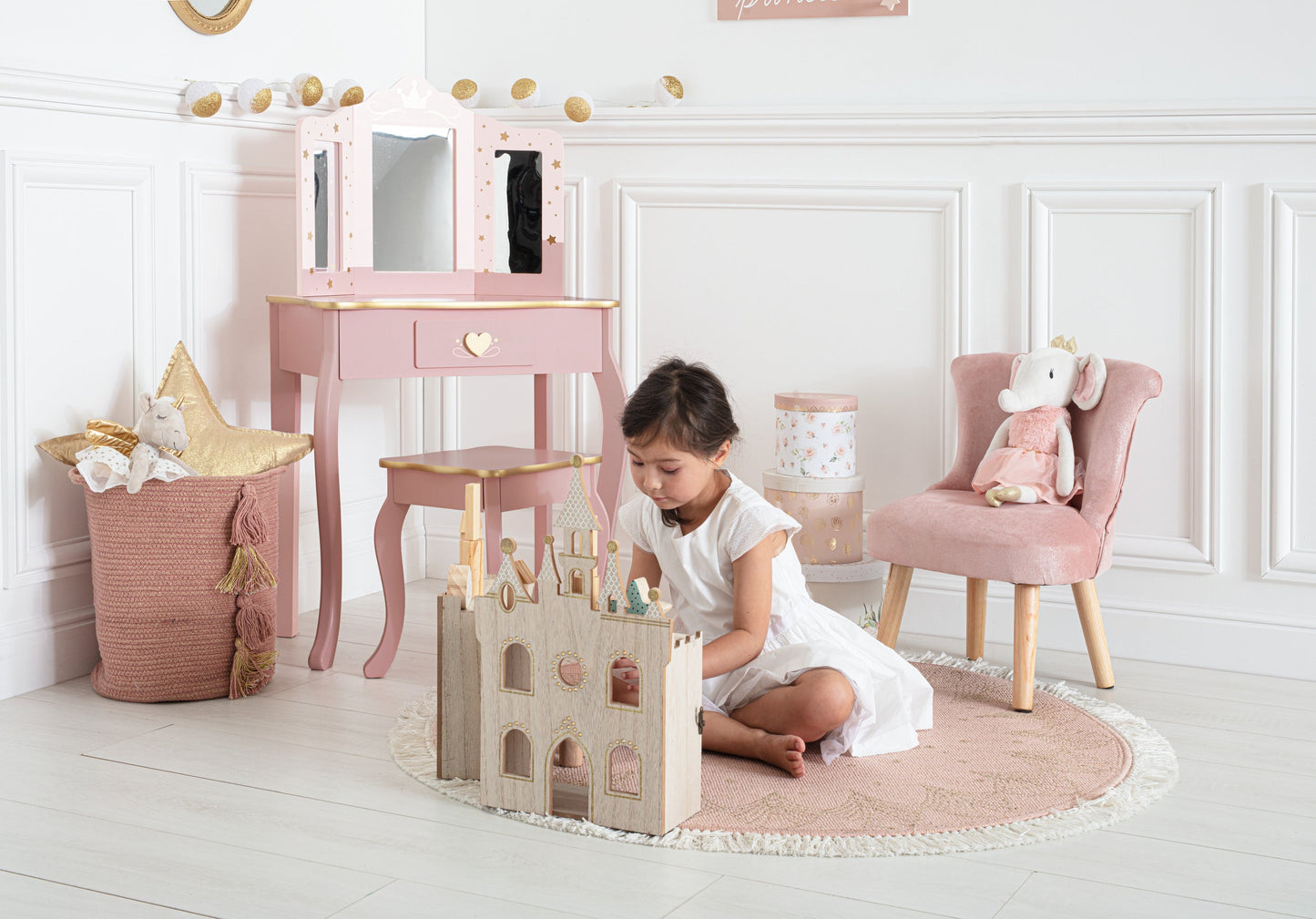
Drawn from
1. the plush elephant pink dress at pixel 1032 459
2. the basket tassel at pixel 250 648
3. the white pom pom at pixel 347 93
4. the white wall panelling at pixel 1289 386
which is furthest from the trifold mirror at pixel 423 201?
the white wall panelling at pixel 1289 386

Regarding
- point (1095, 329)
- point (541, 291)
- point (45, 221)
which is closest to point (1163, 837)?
point (1095, 329)

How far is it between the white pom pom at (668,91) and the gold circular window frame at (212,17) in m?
0.91

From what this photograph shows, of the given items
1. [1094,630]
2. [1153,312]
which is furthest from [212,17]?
[1094,630]

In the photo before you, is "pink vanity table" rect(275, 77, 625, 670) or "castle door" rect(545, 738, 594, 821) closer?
"castle door" rect(545, 738, 594, 821)

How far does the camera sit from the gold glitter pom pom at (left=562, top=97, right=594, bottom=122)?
3.16 meters

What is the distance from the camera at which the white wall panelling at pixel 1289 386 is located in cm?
266

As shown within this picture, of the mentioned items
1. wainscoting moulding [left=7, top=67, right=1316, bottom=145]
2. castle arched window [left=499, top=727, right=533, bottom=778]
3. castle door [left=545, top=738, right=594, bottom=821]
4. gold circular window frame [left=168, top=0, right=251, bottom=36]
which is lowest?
castle door [left=545, top=738, right=594, bottom=821]

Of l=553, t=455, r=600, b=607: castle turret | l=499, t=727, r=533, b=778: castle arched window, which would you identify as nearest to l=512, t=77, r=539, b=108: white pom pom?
l=553, t=455, r=600, b=607: castle turret

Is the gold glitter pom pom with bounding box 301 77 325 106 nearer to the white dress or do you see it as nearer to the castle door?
the white dress

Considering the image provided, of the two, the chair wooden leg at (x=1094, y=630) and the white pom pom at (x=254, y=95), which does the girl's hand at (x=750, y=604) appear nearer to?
the chair wooden leg at (x=1094, y=630)

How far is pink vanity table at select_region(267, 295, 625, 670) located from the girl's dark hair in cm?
71

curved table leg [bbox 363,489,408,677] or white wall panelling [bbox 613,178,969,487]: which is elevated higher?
white wall panelling [bbox 613,178,969,487]

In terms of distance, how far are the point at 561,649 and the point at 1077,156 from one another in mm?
1671

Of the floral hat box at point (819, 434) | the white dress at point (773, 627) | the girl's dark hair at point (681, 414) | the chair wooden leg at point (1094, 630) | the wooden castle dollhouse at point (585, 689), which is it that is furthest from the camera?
the floral hat box at point (819, 434)
